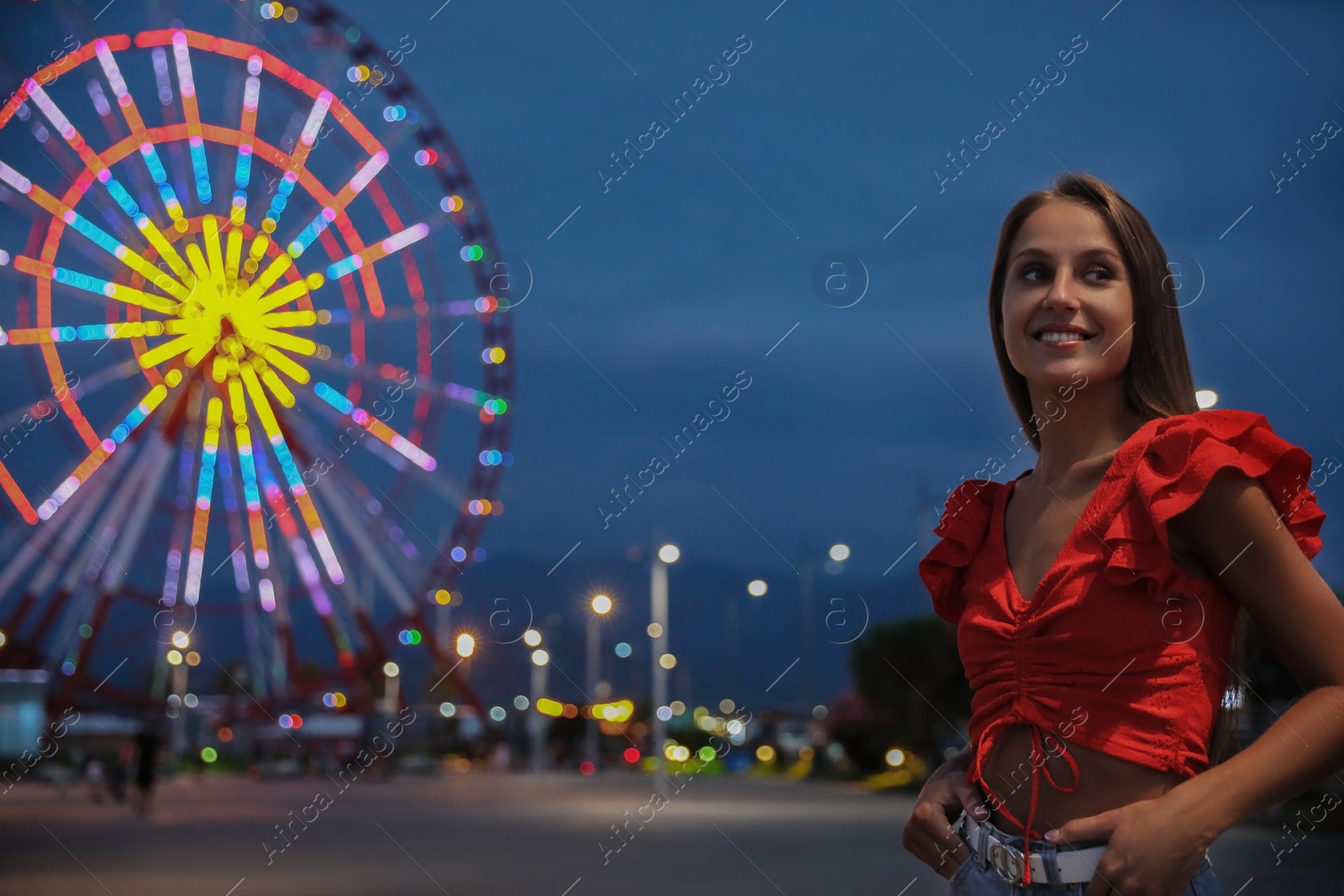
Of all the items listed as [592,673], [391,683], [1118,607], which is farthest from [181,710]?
[1118,607]

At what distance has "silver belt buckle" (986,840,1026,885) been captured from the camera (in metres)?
1.77

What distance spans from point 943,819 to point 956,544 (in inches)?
15.8

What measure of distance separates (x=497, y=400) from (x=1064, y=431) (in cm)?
2228

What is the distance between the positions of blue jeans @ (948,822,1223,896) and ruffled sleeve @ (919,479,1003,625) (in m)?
0.37

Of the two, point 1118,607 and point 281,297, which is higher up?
point 281,297

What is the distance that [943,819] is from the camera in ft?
6.36

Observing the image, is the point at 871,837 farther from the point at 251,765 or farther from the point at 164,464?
the point at 251,765

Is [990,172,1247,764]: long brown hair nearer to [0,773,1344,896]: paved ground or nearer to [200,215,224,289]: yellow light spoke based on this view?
[0,773,1344,896]: paved ground

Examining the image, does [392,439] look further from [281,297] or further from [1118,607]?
[1118,607]

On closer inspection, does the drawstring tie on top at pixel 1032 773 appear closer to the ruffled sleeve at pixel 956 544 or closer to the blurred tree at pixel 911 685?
the ruffled sleeve at pixel 956 544

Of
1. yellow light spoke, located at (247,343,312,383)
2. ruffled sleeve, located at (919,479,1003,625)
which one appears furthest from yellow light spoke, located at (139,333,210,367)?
ruffled sleeve, located at (919,479,1003,625)

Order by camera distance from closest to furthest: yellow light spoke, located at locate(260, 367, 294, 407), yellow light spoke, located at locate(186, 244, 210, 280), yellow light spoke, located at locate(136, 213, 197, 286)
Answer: yellow light spoke, located at locate(136, 213, 197, 286) → yellow light spoke, located at locate(186, 244, 210, 280) → yellow light spoke, located at locate(260, 367, 294, 407)

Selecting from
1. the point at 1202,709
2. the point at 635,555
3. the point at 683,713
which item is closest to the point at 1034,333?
the point at 1202,709

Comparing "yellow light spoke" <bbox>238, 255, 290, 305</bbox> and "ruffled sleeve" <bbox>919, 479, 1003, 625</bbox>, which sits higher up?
"yellow light spoke" <bbox>238, 255, 290, 305</bbox>
